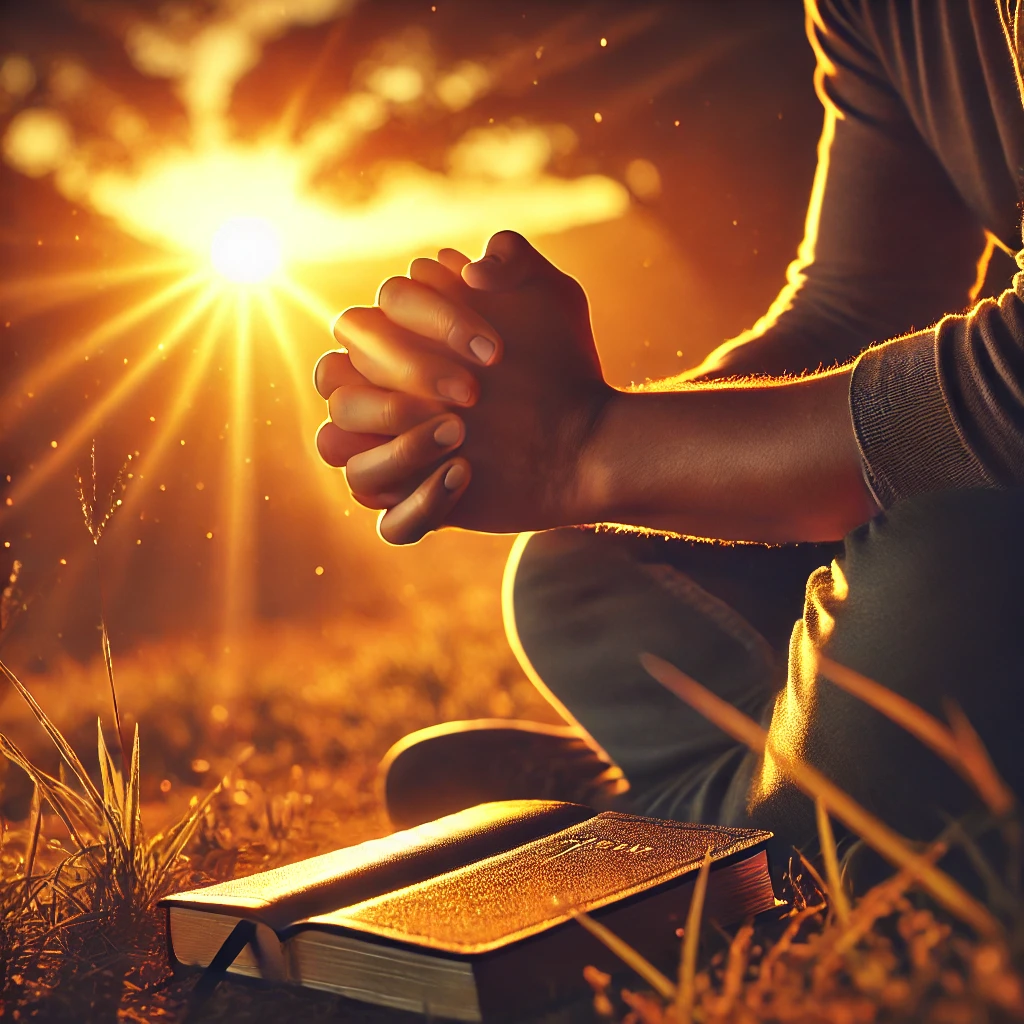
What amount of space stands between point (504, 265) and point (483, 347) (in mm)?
106

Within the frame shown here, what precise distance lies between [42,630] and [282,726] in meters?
0.50

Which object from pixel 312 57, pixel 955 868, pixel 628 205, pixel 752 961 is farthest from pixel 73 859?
pixel 628 205

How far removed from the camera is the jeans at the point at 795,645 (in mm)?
660

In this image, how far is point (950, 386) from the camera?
0.63 m

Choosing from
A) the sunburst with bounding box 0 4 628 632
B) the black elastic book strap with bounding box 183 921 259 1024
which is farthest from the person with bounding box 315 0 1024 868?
the sunburst with bounding box 0 4 628 632

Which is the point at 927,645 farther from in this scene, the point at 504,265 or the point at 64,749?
the point at 64,749

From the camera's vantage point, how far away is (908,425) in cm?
64

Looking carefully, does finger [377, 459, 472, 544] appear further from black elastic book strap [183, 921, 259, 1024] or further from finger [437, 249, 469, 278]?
black elastic book strap [183, 921, 259, 1024]

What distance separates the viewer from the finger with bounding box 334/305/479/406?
769 millimetres

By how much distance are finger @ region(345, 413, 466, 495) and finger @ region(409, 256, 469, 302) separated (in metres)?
0.12

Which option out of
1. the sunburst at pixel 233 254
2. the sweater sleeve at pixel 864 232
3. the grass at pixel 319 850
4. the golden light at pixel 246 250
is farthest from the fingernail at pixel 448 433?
the golden light at pixel 246 250

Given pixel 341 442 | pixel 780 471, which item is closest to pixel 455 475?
pixel 341 442

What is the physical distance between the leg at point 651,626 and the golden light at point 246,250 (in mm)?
649

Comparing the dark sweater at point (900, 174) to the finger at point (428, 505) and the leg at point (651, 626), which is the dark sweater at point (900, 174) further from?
the finger at point (428, 505)
